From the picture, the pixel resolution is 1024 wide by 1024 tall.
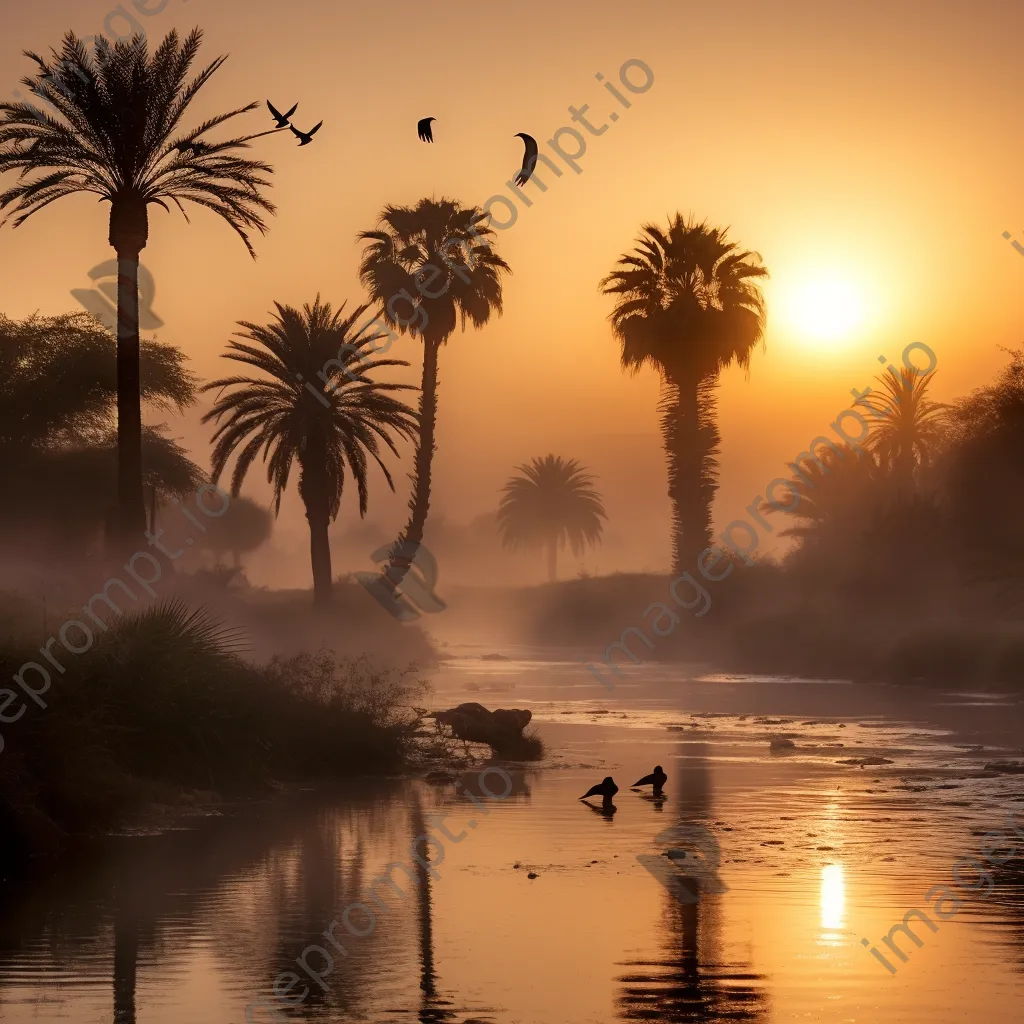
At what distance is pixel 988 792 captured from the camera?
946 inches

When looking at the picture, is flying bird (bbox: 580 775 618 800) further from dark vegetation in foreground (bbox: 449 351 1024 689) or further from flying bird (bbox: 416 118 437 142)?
dark vegetation in foreground (bbox: 449 351 1024 689)

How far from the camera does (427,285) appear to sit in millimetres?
66312

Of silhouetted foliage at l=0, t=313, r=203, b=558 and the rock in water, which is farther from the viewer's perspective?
silhouetted foliage at l=0, t=313, r=203, b=558

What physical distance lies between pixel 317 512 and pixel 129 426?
23.4m

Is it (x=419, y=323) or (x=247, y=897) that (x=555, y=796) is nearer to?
(x=247, y=897)

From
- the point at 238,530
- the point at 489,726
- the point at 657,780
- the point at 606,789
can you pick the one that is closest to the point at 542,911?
the point at 606,789

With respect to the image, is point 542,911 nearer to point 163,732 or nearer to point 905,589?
point 163,732

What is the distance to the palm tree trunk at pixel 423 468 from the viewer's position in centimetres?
6488

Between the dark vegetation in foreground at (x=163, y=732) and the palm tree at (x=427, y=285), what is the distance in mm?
36349

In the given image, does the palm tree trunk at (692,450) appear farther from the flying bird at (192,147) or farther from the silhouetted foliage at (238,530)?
the silhouetted foliage at (238,530)

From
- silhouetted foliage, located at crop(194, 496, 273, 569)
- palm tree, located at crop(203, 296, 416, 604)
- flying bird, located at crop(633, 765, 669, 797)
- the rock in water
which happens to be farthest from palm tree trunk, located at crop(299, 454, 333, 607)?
silhouetted foliage, located at crop(194, 496, 273, 569)

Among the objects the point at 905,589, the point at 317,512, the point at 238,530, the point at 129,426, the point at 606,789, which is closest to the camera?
the point at 606,789

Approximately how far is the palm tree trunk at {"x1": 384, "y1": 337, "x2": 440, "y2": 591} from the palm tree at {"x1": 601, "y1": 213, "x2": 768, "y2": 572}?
9035 mm

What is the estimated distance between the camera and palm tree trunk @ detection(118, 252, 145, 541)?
113 feet
